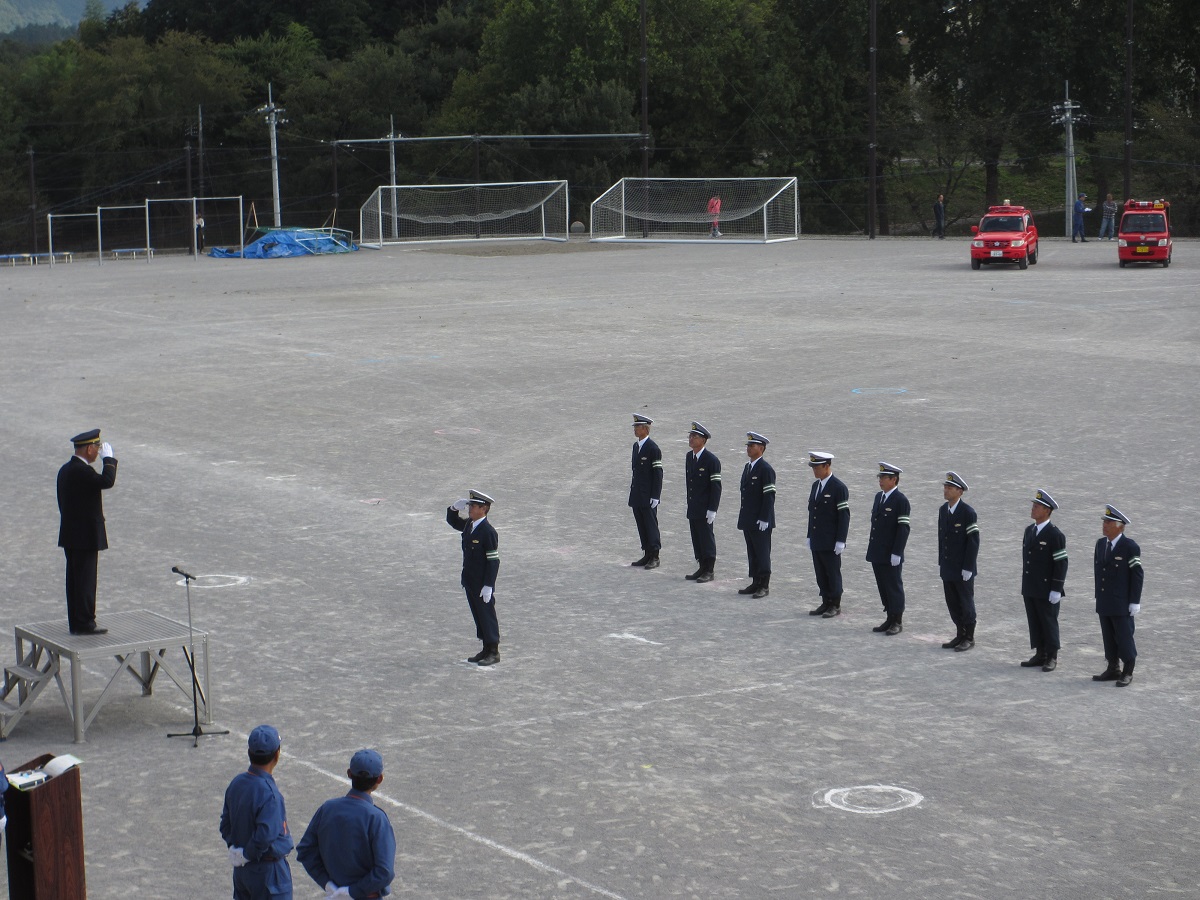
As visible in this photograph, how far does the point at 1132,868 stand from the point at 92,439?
8092 millimetres

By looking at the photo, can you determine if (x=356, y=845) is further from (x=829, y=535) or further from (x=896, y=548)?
(x=829, y=535)

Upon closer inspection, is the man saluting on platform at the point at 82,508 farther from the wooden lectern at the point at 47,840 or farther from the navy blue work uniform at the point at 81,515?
the wooden lectern at the point at 47,840

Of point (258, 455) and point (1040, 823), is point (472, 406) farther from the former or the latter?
point (1040, 823)

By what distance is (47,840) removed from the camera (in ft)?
24.6

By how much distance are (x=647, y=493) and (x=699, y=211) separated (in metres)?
49.7

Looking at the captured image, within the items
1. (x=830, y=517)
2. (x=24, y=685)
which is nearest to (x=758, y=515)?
(x=830, y=517)

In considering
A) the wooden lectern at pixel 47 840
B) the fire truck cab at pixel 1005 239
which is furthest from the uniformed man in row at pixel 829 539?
the fire truck cab at pixel 1005 239

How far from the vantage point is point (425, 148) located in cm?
7656

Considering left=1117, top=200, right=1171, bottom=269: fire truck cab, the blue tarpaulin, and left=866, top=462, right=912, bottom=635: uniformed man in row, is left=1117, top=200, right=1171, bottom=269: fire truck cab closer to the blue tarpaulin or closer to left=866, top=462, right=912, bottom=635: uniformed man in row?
the blue tarpaulin

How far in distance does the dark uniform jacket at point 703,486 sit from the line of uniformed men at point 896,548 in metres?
0.01

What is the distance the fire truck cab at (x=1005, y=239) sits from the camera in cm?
4603

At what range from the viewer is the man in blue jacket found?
7039 millimetres

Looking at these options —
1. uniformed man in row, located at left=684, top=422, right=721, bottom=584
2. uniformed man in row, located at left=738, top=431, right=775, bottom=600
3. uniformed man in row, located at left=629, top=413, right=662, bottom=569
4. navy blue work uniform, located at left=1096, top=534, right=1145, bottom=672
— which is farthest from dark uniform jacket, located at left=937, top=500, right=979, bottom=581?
uniformed man in row, located at left=629, top=413, right=662, bottom=569

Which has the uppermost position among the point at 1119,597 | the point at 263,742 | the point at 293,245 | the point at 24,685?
the point at 293,245
